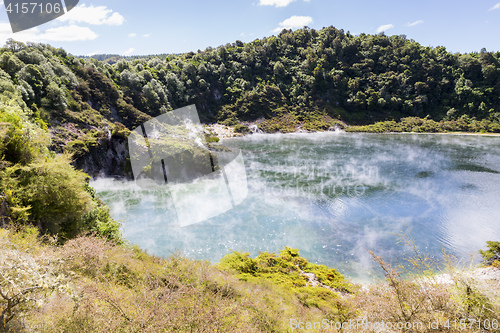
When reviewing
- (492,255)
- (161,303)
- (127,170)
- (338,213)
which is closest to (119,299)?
(161,303)

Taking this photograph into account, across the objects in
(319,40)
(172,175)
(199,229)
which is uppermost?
(319,40)

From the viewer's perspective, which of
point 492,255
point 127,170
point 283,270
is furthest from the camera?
point 127,170

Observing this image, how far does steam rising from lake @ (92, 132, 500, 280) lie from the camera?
14.5 meters

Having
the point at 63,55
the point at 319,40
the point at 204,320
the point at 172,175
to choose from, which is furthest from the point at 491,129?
the point at 63,55

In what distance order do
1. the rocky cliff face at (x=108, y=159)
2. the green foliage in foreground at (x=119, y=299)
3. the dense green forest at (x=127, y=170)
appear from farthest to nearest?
the rocky cliff face at (x=108, y=159) < the dense green forest at (x=127, y=170) < the green foliage in foreground at (x=119, y=299)

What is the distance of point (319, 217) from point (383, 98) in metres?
72.4

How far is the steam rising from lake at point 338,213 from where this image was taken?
14531 millimetres

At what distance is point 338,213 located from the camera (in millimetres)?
18656

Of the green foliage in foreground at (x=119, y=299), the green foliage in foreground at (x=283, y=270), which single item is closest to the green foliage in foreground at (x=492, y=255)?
the green foliage in foreground at (x=283, y=270)

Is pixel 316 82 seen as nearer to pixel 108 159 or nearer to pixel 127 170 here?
pixel 127 170

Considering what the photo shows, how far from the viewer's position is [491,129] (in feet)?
194

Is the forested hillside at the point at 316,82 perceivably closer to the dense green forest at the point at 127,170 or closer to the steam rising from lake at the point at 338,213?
the dense green forest at the point at 127,170

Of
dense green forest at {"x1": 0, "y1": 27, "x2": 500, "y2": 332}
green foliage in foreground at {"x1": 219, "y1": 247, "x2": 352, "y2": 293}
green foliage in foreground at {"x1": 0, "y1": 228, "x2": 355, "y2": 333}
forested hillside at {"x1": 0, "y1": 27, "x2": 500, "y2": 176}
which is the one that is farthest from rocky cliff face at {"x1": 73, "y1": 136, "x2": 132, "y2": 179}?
green foliage in foreground at {"x1": 219, "y1": 247, "x2": 352, "y2": 293}

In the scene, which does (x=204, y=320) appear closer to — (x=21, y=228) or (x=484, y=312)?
(x=484, y=312)
